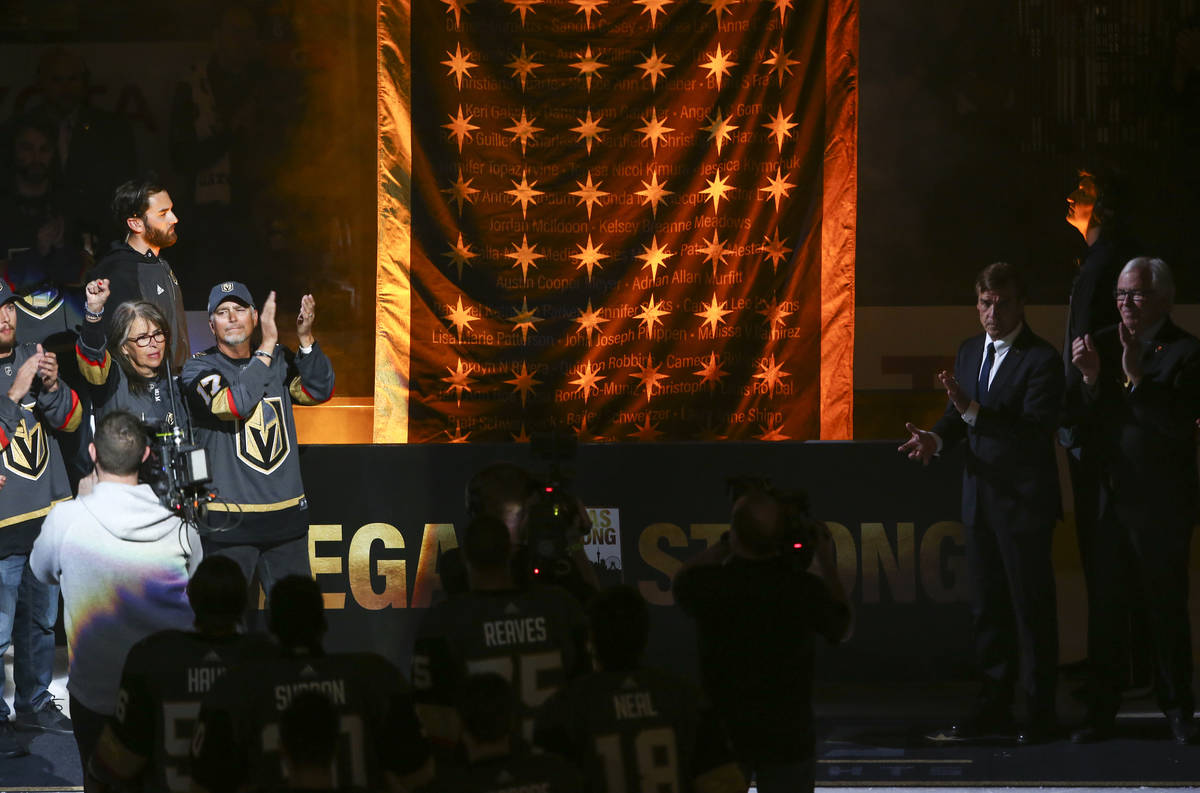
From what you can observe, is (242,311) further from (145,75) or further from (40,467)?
(145,75)

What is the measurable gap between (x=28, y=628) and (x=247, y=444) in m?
1.38

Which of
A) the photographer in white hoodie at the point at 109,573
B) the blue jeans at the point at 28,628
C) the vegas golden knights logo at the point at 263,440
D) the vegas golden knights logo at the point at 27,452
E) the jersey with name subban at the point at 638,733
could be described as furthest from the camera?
the vegas golden knights logo at the point at 263,440

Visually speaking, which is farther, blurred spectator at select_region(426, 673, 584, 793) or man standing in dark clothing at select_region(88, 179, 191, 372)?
man standing in dark clothing at select_region(88, 179, 191, 372)

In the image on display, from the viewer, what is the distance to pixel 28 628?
654cm

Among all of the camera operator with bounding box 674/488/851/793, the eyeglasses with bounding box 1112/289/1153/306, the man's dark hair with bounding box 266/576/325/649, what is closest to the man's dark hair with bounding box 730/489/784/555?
the camera operator with bounding box 674/488/851/793

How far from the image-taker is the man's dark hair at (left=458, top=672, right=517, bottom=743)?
295 centimetres

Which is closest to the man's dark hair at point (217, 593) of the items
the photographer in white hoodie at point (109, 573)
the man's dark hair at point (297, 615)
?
the man's dark hair at point (297, 615)

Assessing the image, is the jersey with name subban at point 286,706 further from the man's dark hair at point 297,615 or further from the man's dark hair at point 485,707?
the man's dark hair at point 485,707

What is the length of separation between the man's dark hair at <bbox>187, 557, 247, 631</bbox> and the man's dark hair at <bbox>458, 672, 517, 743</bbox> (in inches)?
35.7

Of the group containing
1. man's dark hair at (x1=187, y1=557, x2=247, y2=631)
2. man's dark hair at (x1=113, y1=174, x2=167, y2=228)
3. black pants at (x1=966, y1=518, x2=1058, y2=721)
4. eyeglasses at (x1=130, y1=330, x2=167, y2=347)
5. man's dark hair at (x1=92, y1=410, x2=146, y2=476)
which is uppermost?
man's dark hair at (x1=113, y1=174, x2=167, y2=228)

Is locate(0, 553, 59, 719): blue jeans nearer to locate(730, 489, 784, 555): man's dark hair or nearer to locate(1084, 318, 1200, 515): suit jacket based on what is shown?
locate(730, 489, 784, 555): man's dark hair

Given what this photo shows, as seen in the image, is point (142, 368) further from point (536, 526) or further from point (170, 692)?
point (170, 692)

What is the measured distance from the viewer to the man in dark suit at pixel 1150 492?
607 centimetres

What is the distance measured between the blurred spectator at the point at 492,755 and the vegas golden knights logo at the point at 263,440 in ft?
12.9
